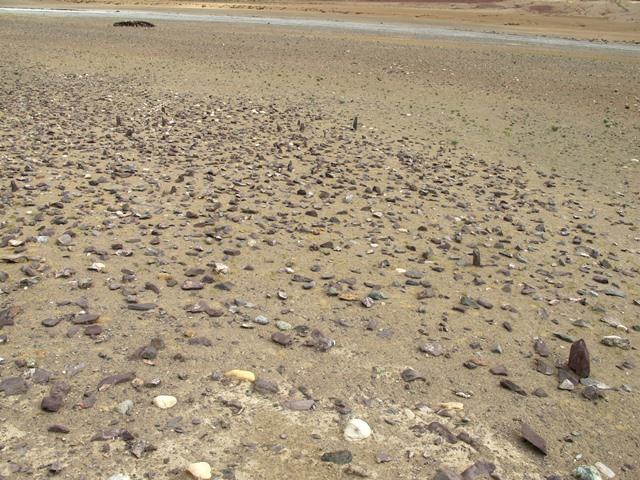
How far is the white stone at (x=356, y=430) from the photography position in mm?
3365

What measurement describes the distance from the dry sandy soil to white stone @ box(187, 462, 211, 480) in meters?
0.06

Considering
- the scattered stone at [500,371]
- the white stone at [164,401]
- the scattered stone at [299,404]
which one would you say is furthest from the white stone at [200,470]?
the scattered stone at [500,371]

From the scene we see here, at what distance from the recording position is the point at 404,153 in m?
9.29

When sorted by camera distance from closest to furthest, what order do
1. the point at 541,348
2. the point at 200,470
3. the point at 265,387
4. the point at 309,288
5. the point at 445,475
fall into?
the point at 200,470 < the point at 445,475 < the point at 265,387 < the point at 541,348 < the point at 309,288

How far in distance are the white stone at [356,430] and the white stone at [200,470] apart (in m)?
0.80

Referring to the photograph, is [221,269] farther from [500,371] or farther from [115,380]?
→ [500,371]

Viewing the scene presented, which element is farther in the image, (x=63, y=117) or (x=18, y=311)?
(x=63, y=117)

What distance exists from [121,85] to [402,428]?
11.6m

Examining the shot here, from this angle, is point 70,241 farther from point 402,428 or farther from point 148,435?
point 402,428

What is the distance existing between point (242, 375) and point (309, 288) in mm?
1356

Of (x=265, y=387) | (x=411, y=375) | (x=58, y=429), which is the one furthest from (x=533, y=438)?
(x=58, y=429)

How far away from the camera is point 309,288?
5.02m

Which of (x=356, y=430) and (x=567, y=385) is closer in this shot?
(x=356, y=430)

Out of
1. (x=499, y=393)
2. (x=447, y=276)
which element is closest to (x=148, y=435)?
(x=499, y=393)
